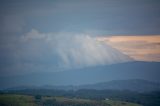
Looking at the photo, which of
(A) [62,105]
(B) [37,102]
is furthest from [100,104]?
(B) [37,102]

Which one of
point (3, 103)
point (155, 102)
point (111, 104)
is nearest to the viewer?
point (3, 103)

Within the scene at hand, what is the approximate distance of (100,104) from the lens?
4245 inches

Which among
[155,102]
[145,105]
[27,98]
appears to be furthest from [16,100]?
[155,102]

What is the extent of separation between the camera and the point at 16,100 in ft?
348

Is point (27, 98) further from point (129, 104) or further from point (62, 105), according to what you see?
point (129, 104)

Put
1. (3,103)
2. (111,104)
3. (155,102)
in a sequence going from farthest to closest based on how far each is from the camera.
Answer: (155,102) → (111,104) → (3,103)

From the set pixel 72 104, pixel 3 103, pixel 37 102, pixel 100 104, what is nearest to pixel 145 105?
pixel 100 104

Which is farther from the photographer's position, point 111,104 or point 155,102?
point 155,102

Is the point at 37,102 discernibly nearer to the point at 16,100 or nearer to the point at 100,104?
the point at 16,100

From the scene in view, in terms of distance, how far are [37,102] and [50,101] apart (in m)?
5.03

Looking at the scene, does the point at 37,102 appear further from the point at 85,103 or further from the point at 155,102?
the point at 155,102

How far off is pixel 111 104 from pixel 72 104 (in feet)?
36.2

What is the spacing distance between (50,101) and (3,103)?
49.3 ft

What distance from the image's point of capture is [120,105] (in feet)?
347
